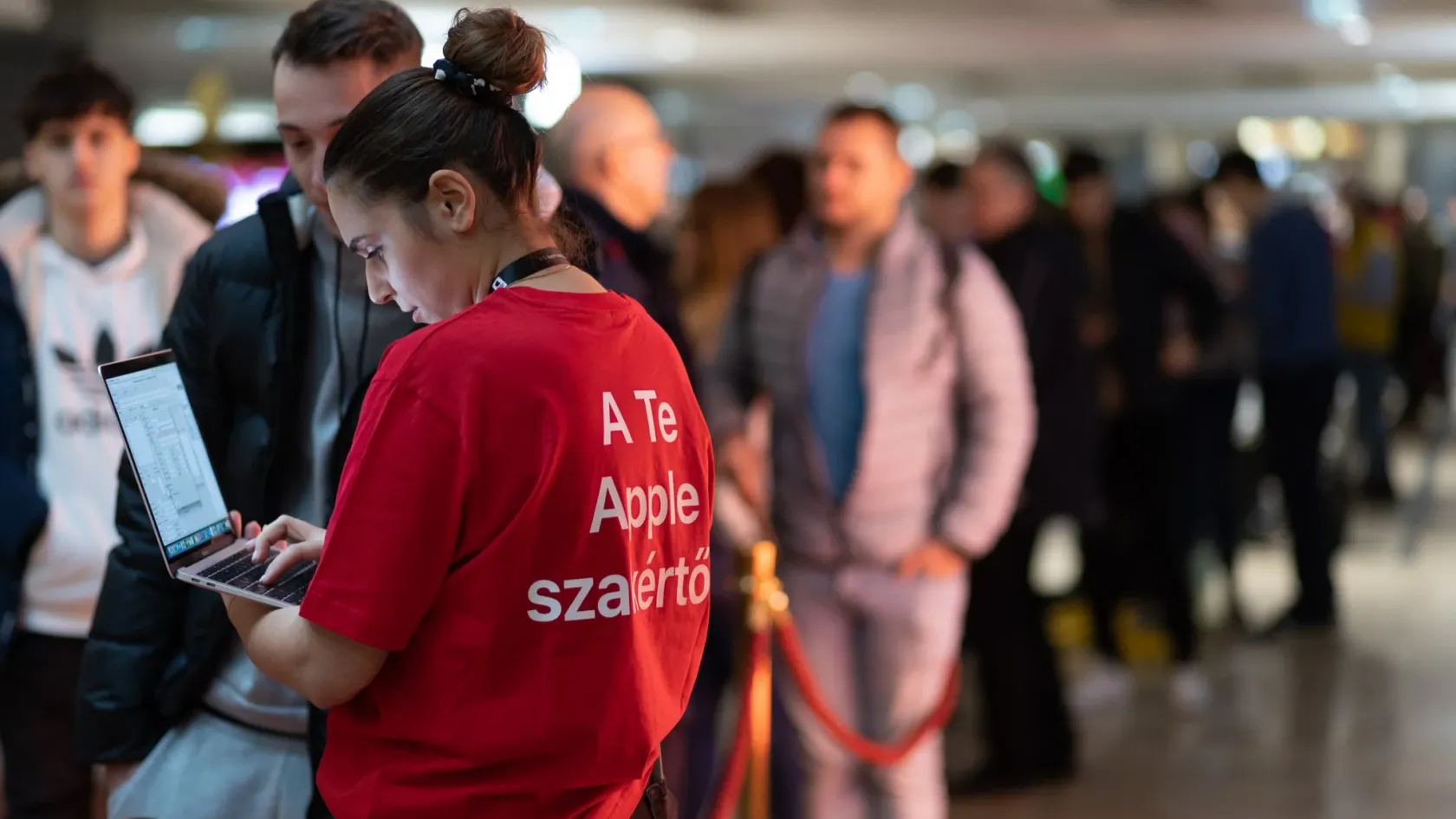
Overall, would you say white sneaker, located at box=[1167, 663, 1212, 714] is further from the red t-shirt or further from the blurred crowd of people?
the red t-shirt

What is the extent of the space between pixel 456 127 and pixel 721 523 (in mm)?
2566

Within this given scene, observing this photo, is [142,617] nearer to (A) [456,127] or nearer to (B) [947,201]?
(A) [456,127]

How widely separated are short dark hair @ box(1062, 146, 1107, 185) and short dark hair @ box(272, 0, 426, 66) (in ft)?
15.3

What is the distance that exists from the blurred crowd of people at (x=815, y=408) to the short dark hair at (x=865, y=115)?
0.04 ft

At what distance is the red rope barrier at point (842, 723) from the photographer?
12.3 ft

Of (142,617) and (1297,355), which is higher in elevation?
(142,617)

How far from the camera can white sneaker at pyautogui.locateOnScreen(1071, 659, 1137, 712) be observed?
255 inches

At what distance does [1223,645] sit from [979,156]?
288 cm

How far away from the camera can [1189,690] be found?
6.52 metres

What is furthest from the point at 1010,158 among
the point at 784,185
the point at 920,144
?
the point at 920,144

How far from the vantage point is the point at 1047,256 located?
18.0 ft

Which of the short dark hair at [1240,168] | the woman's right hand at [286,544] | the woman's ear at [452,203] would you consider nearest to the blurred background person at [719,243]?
the short dark hair at [1240,168]

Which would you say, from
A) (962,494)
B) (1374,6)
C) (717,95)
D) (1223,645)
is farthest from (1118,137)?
(962,494)

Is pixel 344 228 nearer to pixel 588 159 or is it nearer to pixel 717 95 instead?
pixel 588 159
